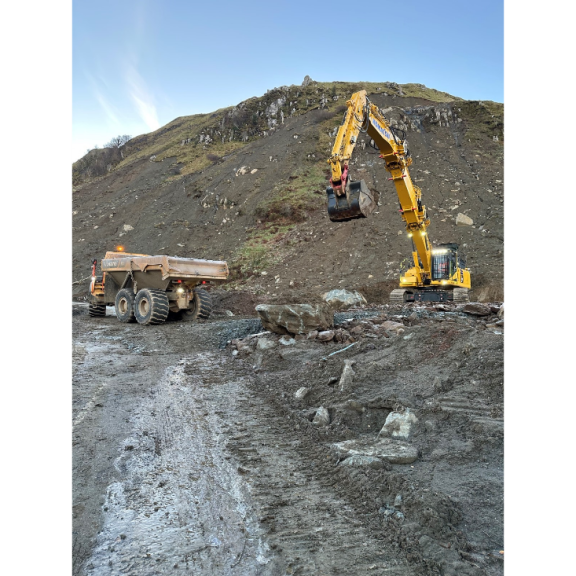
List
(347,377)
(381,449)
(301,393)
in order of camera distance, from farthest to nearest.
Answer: (347,377) < (301,393) < (381,449)

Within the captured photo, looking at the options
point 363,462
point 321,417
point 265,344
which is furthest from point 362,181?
point 363,462

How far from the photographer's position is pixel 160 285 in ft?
40.3

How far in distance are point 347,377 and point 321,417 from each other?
42.7 inches

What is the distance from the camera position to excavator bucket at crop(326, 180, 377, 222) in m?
7.82

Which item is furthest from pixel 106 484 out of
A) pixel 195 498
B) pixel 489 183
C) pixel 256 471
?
pixel 489 183

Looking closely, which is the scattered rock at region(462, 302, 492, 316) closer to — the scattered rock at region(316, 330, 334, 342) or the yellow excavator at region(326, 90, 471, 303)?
the yellow excavator at region(326, 90, 471, 303)

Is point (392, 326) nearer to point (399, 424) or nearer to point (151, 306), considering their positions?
point (399, 424)

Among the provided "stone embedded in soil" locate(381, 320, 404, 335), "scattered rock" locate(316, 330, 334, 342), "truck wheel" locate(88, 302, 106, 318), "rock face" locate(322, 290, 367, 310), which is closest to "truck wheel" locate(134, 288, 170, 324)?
"truck wheel" locate(88, 302, 106, 318)

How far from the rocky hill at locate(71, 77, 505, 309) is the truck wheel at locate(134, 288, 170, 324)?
4360 millimetres

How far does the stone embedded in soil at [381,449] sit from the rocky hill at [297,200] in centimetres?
564

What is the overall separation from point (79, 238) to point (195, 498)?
36127mm

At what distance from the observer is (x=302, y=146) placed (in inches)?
1364

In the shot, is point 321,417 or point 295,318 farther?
point 295,318
